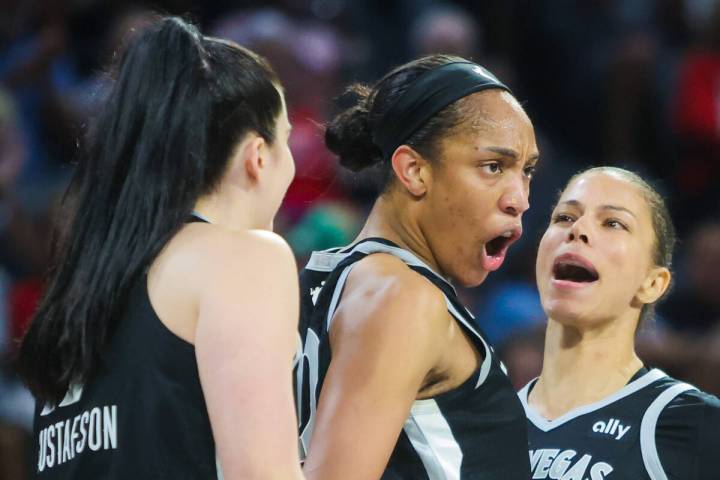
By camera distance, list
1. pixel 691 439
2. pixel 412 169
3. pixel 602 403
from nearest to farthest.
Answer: pixel 412 169 < pixel 691 439 < pixel 602 403

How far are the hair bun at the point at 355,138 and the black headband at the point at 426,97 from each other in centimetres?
6

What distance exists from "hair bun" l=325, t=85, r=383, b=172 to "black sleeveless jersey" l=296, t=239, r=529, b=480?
0.82 feet

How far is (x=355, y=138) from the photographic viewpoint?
9.06ft

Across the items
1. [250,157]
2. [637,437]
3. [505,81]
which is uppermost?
[250,157]

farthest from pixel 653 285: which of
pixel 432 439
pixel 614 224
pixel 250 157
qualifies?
pixel 250 157

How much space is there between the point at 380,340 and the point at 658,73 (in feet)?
17.2

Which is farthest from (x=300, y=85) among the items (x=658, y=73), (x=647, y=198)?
(x=647, y=198)

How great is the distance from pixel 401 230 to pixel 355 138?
25 cm

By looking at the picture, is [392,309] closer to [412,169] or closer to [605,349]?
[412,169]

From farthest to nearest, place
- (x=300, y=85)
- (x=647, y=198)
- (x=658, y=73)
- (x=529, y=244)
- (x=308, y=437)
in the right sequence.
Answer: (x=658, y=73), (x=300, y=85), (x=529, y=244), (x=647, y=198), (x=308, y=437)

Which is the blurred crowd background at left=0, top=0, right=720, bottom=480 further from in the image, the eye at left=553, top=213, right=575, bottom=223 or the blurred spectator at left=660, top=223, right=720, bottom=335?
the eye at left=553, top=213, right=575, bottom=223

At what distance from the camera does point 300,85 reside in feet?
21.7

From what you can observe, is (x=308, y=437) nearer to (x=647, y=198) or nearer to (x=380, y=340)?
(x=380, y=340)

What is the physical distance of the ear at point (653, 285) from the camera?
10.4ft
